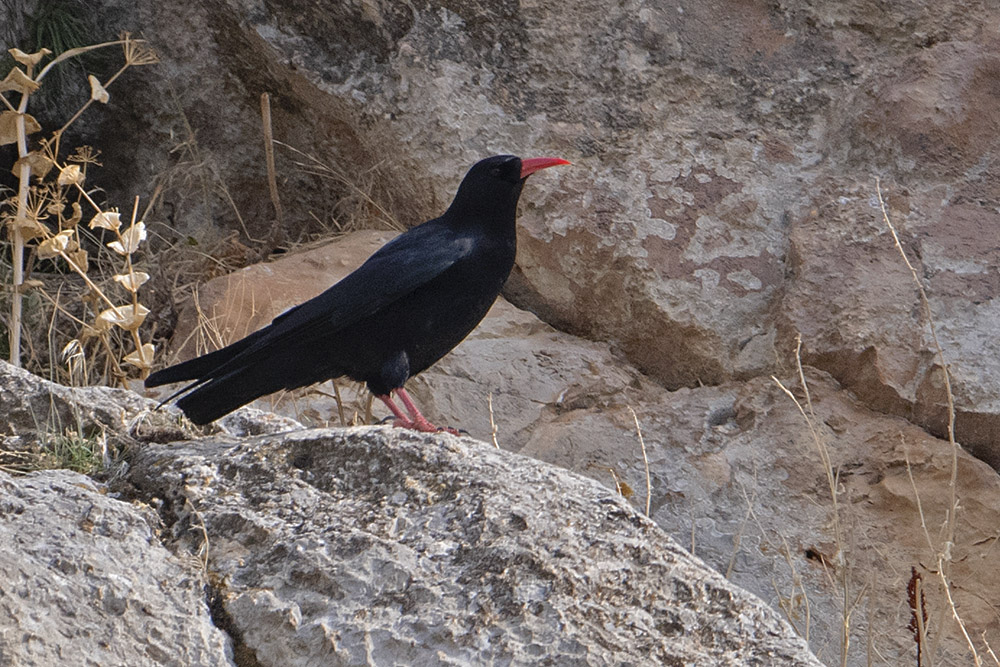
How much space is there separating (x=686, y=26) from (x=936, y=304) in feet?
5.56

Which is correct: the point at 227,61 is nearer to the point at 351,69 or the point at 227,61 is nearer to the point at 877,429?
the point at 351,69

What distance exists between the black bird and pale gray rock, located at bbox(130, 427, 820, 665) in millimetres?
1001

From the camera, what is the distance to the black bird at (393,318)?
3.65m

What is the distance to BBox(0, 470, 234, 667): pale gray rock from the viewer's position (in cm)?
198

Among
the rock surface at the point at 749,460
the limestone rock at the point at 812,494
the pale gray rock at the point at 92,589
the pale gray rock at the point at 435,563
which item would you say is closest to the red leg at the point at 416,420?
the rock surface at the point at 749,460

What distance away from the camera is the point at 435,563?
226 cm

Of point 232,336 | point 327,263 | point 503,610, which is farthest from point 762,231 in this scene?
point 503,610

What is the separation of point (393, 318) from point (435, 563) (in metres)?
1.65

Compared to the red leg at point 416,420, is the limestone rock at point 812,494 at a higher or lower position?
lower

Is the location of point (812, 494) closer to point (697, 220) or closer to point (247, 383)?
point (697, 220)

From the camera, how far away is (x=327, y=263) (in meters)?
5.35

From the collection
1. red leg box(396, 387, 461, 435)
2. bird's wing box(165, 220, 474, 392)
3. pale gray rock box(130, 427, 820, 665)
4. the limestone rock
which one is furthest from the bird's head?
pale gray rock box(130, 427, 820, 665)

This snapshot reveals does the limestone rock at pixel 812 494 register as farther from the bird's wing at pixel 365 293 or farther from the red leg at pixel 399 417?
the bird's wing at pixel 365 293

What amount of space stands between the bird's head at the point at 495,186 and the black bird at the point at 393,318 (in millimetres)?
79
